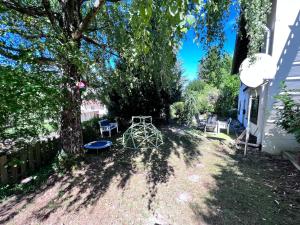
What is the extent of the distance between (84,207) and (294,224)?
3466 mm

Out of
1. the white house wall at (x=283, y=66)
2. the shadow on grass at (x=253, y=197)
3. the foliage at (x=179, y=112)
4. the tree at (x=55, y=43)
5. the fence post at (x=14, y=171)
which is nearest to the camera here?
the shadow on grass at (x=253, y=197)

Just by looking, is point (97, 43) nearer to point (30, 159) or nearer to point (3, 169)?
point (30, 159)

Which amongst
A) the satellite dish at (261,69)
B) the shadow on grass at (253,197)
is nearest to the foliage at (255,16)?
the satellite dish at (261,69)

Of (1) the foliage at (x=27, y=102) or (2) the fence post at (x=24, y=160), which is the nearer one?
(1) the foliage at (x=27, y=102)

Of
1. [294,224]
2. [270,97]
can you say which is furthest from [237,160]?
[294,224]

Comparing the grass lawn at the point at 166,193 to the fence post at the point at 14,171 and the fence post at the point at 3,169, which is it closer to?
the fence post at the point at 3,169

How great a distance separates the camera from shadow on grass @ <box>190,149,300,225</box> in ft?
10.4

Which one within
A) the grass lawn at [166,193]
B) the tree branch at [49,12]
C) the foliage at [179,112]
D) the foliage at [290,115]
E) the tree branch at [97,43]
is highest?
the tree branch at [49,12]

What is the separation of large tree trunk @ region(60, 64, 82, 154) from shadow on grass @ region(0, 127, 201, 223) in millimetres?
662

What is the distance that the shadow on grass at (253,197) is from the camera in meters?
3.16

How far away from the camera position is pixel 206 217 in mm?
3180

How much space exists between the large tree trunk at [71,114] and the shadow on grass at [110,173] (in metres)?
0.66

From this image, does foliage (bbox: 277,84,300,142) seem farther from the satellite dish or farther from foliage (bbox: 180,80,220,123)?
foliage (bbox: 180,80,220,123)

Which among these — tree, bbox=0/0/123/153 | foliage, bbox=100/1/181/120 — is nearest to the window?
foliage, bbox=100/1/181/120
